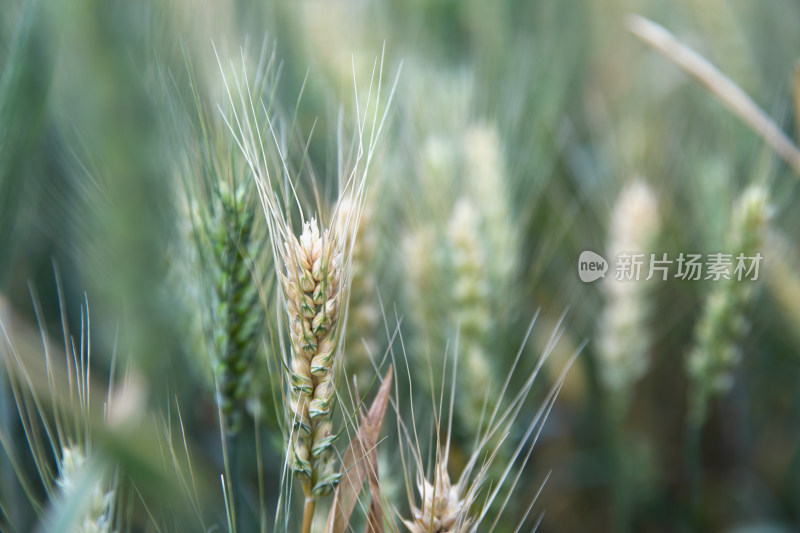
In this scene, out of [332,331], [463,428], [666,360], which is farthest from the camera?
[666,360]

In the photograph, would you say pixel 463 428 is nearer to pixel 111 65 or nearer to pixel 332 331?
pixel 332 331

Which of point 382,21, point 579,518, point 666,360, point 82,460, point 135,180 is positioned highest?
point 382,21

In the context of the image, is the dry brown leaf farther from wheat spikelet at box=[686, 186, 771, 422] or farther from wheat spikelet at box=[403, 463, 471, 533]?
wheat spikelet at box=[686, 186, 771, 422]

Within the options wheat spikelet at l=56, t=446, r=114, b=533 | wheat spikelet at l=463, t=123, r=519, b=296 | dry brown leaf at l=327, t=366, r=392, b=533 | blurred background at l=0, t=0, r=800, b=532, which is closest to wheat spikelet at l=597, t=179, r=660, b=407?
blurred background at l=0, t=0, r=800, b=532

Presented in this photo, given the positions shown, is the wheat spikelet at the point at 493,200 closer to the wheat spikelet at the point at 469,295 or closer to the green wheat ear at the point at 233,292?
the wheat spikelet at the point at 469,295

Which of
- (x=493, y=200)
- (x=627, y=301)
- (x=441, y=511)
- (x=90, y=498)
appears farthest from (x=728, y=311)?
(x=90, y=498)

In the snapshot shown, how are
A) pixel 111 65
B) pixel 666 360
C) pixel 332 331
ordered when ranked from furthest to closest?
1. pixel 666 360
2. pixel 111 65
3. pixel 332 331

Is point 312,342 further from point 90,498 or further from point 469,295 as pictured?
point 469,295

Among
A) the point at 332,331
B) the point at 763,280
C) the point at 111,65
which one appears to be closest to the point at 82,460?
the point at 332,331
